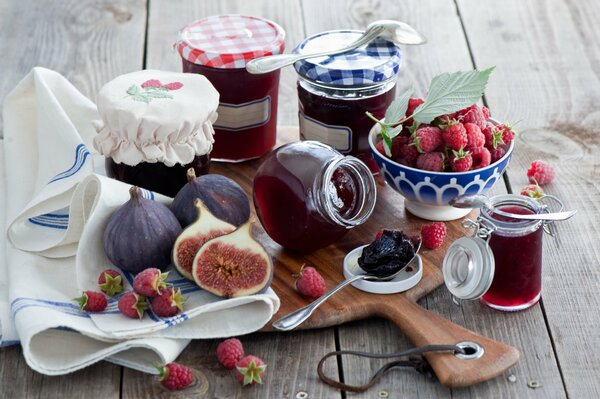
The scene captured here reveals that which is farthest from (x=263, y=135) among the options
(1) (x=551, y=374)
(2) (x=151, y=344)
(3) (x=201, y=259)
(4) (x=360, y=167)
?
(1) (x=551, y=374)

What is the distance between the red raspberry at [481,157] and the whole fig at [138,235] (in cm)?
65

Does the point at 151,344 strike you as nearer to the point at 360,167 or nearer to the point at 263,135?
the point at 360,167

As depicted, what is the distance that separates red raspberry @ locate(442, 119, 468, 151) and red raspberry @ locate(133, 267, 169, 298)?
660 millimetres

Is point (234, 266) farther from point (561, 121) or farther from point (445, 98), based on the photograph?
point (561, 121)

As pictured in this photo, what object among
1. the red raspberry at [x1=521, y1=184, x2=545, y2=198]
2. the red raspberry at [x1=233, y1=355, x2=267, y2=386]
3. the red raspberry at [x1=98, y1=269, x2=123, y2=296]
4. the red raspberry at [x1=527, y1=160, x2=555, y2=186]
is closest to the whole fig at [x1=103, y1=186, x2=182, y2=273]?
the red raspberry at [x1=98, y1=269, x2=123, y2=296]

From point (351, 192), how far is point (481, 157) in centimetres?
28

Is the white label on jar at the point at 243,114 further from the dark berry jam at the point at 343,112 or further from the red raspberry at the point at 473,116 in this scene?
the red raspberry at the point at 473,116

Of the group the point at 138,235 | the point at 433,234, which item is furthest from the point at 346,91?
the point at 138,235

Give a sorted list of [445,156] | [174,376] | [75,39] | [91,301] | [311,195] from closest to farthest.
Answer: [174,376] → [91,301] → [311,195] → [445,156] → [75,39]

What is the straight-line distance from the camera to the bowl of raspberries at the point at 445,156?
2.08 m

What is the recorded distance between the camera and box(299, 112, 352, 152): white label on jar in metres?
2.29

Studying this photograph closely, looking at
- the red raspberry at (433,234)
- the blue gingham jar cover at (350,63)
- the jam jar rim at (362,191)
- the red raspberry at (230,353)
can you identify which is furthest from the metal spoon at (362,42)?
the red raspberry at (230,353)

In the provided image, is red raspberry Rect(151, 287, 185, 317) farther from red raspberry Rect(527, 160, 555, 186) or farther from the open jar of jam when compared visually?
red raspberry Rect(527, 160, 555, 186)

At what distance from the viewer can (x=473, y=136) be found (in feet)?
6.84
